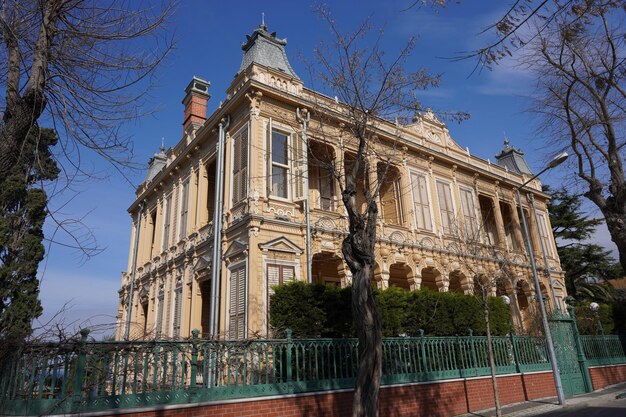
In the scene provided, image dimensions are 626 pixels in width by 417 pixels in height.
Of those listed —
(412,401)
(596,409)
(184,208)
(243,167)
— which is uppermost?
(184,208)

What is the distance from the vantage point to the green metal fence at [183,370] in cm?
589

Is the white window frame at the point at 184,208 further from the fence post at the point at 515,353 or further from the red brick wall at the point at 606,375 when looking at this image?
the red brick wall at the point at 606,375

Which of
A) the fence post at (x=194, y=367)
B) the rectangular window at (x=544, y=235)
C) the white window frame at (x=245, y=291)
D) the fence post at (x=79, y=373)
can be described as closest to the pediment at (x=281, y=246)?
the white window frame at (x=245, y=291)

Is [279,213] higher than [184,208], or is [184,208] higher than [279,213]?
[184,208]

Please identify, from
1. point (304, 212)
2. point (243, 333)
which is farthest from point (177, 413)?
point (304, 212)

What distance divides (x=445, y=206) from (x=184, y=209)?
11509 mm

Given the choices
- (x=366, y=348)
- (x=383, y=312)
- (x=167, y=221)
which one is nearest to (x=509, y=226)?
(x=383, y=312)

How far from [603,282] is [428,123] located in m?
19.9

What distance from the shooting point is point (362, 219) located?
295 inches

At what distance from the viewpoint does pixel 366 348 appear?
6.46 m

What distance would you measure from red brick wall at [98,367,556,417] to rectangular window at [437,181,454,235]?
7280 millimetres

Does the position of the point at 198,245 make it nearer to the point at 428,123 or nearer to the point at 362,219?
the point at 362,219

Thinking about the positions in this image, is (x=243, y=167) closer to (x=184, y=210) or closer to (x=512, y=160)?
(x=184, y=210)

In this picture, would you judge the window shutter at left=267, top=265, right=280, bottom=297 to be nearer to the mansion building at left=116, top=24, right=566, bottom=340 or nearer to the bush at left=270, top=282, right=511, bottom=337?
the mansion building at left=116, top=24, right=566, bottom=340
